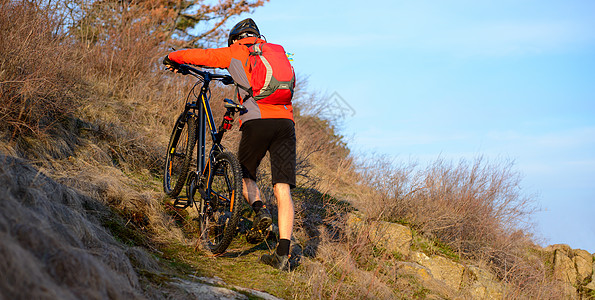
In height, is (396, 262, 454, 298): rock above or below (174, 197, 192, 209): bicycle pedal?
below

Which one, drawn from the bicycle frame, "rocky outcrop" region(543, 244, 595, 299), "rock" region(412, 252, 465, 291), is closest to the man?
the bicycle frame

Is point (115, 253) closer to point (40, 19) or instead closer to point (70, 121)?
point (70, 121)

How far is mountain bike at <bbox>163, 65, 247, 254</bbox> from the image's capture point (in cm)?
381

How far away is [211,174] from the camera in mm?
4211

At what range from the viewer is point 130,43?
8.05 m

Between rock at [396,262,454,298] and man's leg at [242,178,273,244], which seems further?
rock at [396,262,454,298]

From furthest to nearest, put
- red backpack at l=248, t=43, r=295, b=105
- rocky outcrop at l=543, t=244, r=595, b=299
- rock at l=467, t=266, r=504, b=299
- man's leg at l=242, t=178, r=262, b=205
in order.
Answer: rocky outcrop at l=543, t=244, r=595, b=299 < rock at l=467, t=266, r=504, b=299 < man's leg at l=242, t=178, r=262, b=205 < red backpack at l=248, t=43, r=295, b=105

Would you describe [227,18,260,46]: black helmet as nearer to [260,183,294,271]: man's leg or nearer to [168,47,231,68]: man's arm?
[168,47,231,68]: man's arm

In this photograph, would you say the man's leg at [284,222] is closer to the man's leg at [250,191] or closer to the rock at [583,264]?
the man's leg at [250,191]

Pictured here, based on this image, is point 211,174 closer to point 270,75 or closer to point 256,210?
point 256,210

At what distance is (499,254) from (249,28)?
4.62 meters

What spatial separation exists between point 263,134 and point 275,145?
15 cm

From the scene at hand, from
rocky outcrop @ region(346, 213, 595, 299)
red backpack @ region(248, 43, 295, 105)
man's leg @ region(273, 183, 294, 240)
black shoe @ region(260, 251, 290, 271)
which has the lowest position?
black shoe @ region(260, 251, 290, 271)

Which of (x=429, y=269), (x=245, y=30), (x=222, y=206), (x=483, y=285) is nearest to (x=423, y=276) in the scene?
(x=429, y=269)
